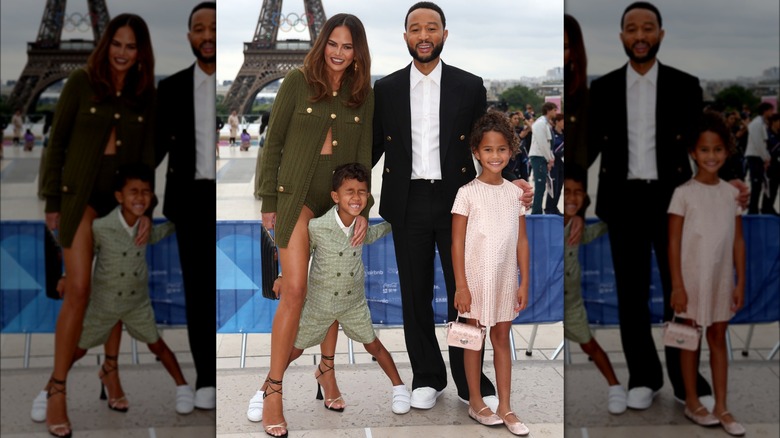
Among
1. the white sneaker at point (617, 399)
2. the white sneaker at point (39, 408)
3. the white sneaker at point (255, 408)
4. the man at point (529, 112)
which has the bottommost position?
the white sneaker at point (255, 408)

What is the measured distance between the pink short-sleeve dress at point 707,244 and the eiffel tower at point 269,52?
5.69 feet

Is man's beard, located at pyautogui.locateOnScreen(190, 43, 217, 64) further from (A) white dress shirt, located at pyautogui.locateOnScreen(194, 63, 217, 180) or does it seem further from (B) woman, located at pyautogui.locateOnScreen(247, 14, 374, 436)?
(B) woman, located at pyautogui.locateOnScreen(247, 14, 374, 436)

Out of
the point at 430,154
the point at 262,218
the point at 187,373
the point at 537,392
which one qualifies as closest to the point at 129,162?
the point at 187,373

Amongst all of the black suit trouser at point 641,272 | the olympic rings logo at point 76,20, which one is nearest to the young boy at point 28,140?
the olympic rings logo at point 76,20

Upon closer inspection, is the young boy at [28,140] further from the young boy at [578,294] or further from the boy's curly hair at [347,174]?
the young boy at [578,294]

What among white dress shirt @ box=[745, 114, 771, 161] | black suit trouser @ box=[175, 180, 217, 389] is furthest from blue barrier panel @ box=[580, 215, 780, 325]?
black suit trouser @ box=[175, 180, 217, 389]

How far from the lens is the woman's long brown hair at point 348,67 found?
375 centimetres

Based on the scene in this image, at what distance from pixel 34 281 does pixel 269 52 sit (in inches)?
52.2

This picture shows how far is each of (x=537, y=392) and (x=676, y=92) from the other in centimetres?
191

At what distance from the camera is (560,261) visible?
4391mm

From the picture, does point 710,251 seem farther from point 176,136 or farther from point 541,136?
point 176,136

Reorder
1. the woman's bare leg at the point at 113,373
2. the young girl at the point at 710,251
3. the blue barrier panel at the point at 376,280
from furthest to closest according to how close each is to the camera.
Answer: the blue barrier panel at the point at 376,280, the woman's bare leg at the point at 113,373, the young girl at the point at 710,251

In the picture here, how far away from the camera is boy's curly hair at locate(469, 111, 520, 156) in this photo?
12.4ft

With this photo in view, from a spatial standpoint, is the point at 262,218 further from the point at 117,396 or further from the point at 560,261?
the point at 560,261
